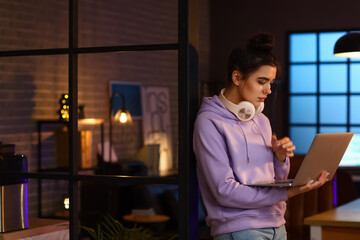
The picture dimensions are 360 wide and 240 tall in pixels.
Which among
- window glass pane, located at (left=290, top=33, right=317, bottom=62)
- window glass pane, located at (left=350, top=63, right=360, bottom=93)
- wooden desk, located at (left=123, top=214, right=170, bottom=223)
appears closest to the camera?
wooden desk, located at (left=123, top=214, right=170, bottom=223)

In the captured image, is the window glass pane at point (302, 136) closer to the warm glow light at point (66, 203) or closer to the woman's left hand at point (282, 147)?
the woman's left hand at point (282, 147)

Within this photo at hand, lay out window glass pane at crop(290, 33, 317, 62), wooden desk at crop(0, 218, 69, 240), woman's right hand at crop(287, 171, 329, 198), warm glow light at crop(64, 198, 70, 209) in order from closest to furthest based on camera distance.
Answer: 1. woman's right hand at crop(287, 171, 329, 198)
2. warm glow light at crop(64, 198, 70, 209)
3. wooden desk at crop(0, 218, 69, 240)
4. window glass pane at crop(290, 33, 317, 62)

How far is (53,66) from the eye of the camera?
19.2 feet

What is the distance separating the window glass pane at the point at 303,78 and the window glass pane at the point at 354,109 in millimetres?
520

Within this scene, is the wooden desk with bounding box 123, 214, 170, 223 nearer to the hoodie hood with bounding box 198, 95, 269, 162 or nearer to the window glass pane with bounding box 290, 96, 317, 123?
the window glass pane with bounding box 290, 96, 317, 123

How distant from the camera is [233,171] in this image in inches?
90.0

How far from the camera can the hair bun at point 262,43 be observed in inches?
92.7

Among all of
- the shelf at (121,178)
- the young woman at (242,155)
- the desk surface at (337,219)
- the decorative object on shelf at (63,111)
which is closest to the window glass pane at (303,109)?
the decorative object on shelf at (63,111)

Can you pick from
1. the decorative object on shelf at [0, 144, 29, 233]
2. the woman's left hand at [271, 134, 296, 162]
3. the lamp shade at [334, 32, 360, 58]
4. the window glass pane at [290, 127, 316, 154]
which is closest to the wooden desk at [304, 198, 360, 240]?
the woman's left hand at [271, 134, 296, 162]

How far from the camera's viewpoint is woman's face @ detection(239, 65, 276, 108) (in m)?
2.32

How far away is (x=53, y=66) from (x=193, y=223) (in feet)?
12.9

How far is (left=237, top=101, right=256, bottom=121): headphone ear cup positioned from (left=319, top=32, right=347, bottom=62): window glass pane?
632 centimetres

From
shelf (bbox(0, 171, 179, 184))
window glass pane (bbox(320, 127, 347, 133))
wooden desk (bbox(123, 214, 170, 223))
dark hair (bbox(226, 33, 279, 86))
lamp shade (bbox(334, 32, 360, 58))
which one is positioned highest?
lamp shade (bbox(334, 32, 360, 58))

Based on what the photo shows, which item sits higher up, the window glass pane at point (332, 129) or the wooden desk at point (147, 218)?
the window glass pane at point (332, 129)
